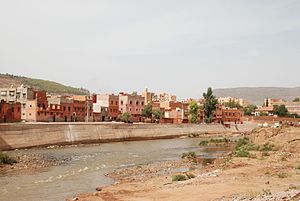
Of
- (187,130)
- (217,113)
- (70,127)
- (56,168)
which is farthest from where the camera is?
(217,113)

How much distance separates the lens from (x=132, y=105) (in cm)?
9300

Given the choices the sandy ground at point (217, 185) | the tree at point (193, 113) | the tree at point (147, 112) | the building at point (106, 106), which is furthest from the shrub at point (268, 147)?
the tree at point (193, 113)

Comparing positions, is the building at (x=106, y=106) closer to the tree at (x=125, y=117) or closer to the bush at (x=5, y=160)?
the tree at (x=125, y=117)

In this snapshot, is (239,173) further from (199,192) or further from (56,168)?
(56,168)

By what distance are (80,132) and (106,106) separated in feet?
93.2

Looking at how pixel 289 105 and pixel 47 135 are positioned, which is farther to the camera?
pixel 289 105

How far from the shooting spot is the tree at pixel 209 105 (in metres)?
97.2

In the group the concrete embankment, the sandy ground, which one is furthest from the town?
the sandy ground

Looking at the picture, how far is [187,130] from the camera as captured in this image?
275 ft

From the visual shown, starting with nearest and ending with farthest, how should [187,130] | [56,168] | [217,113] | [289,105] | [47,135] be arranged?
[56,168], [47,135], [187,130], [217,113], [289,105]

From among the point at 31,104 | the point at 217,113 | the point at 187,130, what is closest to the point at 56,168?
the point at 31,104

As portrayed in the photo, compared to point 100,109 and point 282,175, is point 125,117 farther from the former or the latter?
point 282,175

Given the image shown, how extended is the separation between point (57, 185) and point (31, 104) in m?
45.4

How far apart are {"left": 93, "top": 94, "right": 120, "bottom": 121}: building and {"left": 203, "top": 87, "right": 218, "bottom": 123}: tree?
21.5 metres
